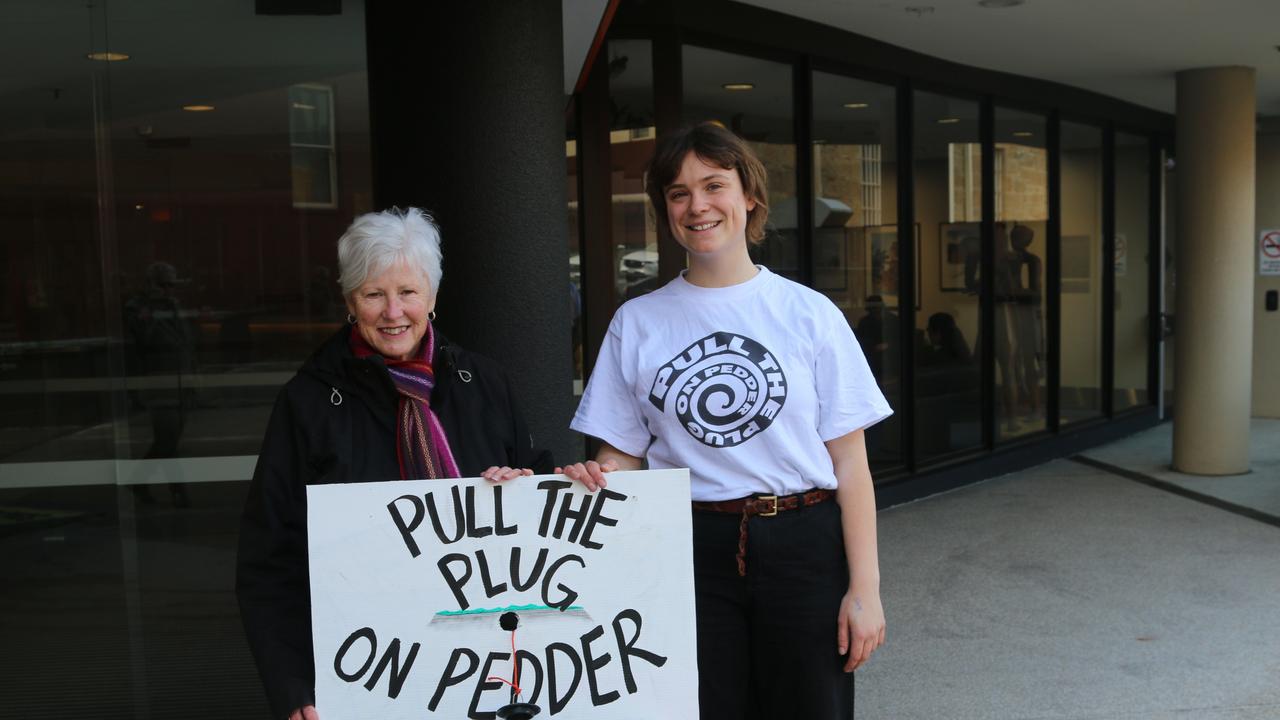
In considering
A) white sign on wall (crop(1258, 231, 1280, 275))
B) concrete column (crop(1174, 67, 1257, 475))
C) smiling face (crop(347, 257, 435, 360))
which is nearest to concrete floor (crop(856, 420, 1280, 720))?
concrete column (crop(1174, 67, 1257, 475))

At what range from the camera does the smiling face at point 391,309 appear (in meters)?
2.13

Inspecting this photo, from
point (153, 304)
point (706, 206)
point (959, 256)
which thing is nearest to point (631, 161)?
point (959, 256)

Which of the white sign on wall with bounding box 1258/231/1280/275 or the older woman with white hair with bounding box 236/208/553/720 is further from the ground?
the white sign on wall with bounding box 1258/231/1280/275

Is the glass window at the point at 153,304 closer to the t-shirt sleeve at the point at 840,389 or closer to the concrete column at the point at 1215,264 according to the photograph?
the t-shirt sleeve at the point at 840,389

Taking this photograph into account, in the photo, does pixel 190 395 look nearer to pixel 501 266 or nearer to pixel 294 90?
pixel 294 90

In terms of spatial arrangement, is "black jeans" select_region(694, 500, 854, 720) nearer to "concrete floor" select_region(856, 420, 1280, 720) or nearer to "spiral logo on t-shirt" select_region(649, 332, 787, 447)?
"spiral logo on t-shirt" select_region(649, 332, 787, 447)

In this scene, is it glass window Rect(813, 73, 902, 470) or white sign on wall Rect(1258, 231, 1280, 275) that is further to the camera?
white sign on wall Rect(1258, 231, 1280, 275)

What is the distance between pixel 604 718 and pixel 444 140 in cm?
172

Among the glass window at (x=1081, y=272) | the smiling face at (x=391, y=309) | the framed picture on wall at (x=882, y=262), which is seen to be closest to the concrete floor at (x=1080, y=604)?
the framed picture on wall at (x=882, y=262)

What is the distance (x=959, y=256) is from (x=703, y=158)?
695 centimetres

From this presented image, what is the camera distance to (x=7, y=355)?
143 inches

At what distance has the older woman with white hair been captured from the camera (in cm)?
208

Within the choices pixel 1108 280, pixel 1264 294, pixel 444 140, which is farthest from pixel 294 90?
pixel 1264 294

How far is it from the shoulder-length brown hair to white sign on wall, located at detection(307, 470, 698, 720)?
1.92 ft
